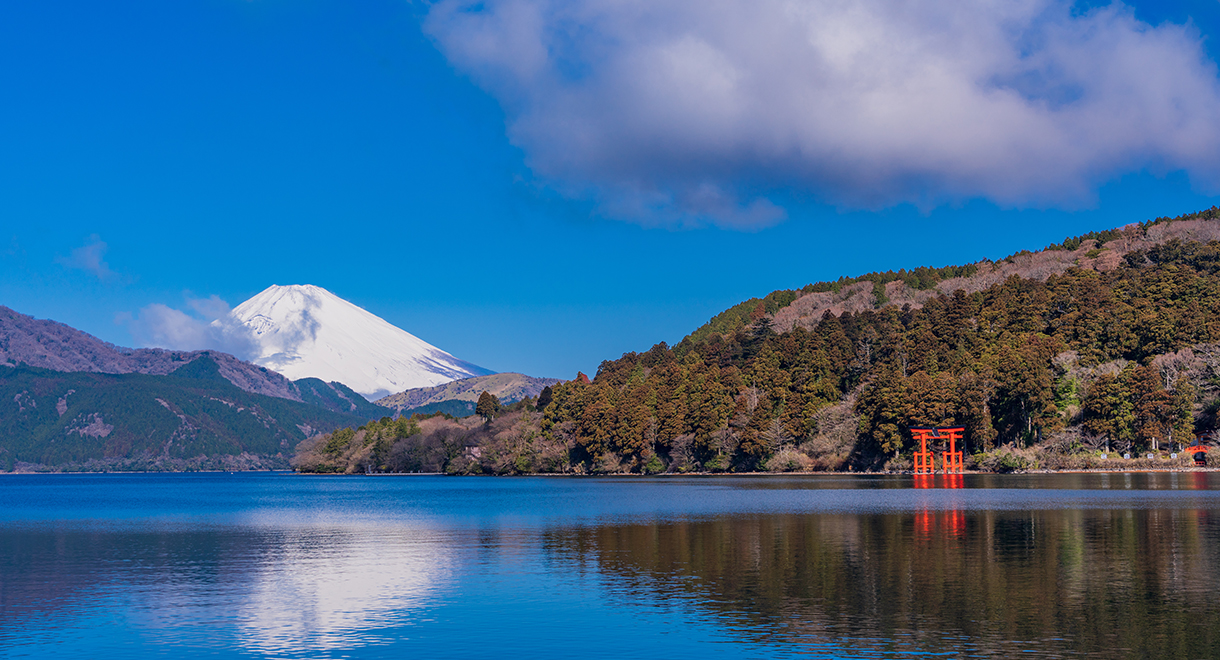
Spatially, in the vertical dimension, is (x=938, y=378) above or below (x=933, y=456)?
above

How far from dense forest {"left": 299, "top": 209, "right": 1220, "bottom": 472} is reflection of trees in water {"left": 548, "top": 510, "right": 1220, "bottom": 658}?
62.7m

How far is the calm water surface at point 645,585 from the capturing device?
2302 centimetres

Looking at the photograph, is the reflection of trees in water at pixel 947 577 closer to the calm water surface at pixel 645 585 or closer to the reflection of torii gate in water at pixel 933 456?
the calm water surface at pixel 645 585

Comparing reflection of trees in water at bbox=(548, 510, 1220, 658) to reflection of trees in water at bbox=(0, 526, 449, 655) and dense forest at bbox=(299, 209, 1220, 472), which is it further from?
dense forest at bbox=(299, 209, 1220, 472)

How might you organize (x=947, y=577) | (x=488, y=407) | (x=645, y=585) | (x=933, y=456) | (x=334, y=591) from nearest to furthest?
(x=947, y=577), (x=645, y=585), (x=334, y=591), (x=933, y=456), (x=488, y=407)

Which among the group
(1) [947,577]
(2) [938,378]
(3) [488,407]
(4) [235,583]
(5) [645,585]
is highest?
(2) [938,378]

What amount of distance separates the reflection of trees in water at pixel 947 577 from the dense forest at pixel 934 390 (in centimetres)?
6273

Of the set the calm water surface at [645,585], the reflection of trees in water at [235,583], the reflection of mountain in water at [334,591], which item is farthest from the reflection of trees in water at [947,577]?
the reflection of trees in water at [235,583]

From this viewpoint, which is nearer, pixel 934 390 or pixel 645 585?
pixel 645 585

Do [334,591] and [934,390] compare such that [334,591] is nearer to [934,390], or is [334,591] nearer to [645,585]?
[645,585]

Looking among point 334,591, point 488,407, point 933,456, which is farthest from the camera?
point 488,407

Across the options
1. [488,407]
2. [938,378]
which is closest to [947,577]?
[938,378]

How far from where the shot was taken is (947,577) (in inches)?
1228

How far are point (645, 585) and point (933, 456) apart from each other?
91609 mm
